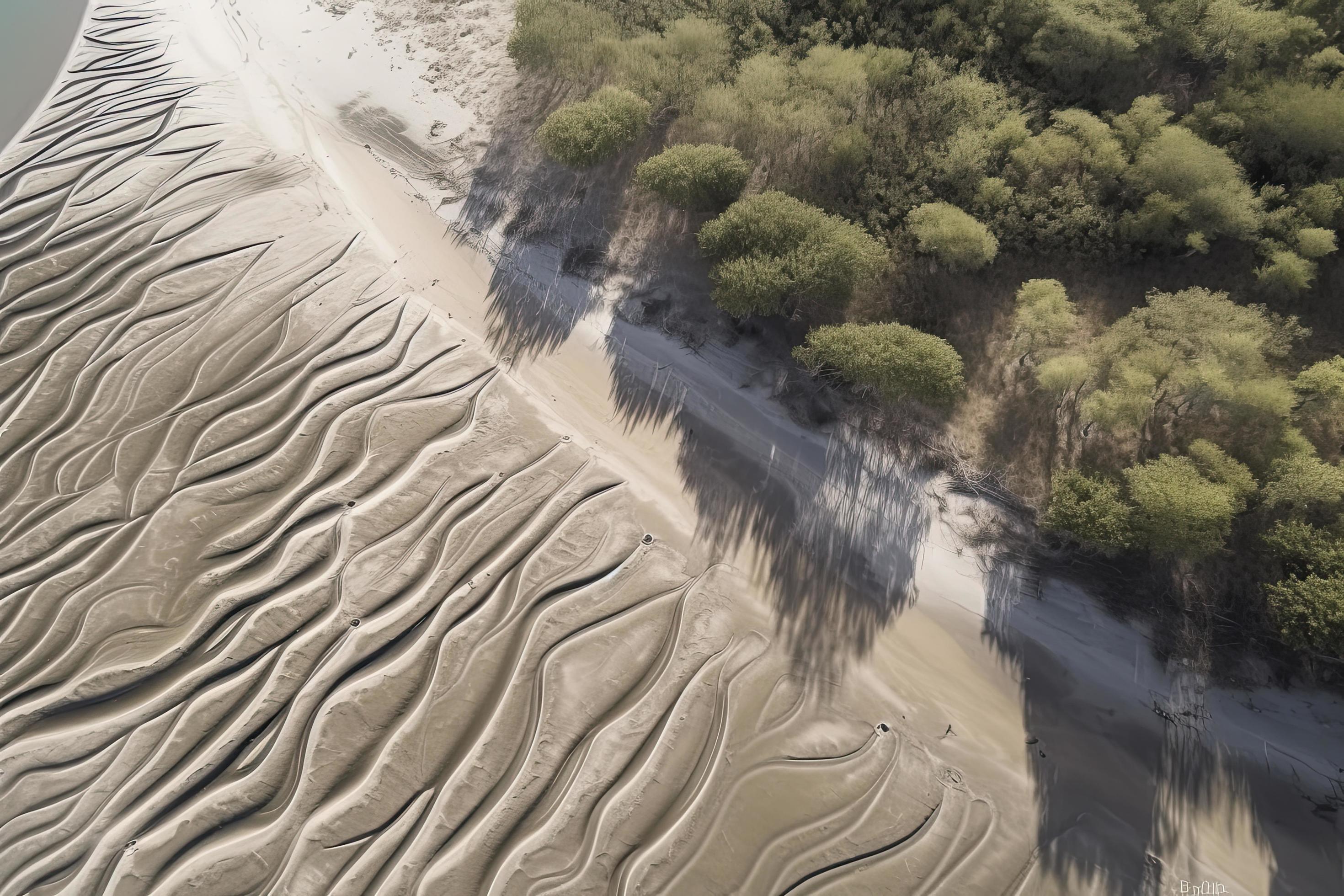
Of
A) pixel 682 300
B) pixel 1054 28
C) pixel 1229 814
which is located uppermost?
pixel 1054 28

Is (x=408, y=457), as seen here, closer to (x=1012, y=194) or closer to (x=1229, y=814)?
(x=1012, y=194)

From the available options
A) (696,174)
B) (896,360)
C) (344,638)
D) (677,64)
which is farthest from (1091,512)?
(344,638)

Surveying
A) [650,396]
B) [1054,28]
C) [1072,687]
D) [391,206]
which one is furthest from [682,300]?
[1072,687]

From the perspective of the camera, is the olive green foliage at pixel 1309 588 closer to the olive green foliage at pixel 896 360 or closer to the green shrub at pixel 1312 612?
the green shrub at pixel 1312 612

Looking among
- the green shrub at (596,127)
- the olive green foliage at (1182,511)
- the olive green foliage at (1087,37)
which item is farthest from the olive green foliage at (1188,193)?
the green shrub at (596,127)

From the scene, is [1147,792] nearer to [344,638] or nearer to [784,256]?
[784,256]

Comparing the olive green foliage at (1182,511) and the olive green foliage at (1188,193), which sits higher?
the olive green foliage at (1188,193)
